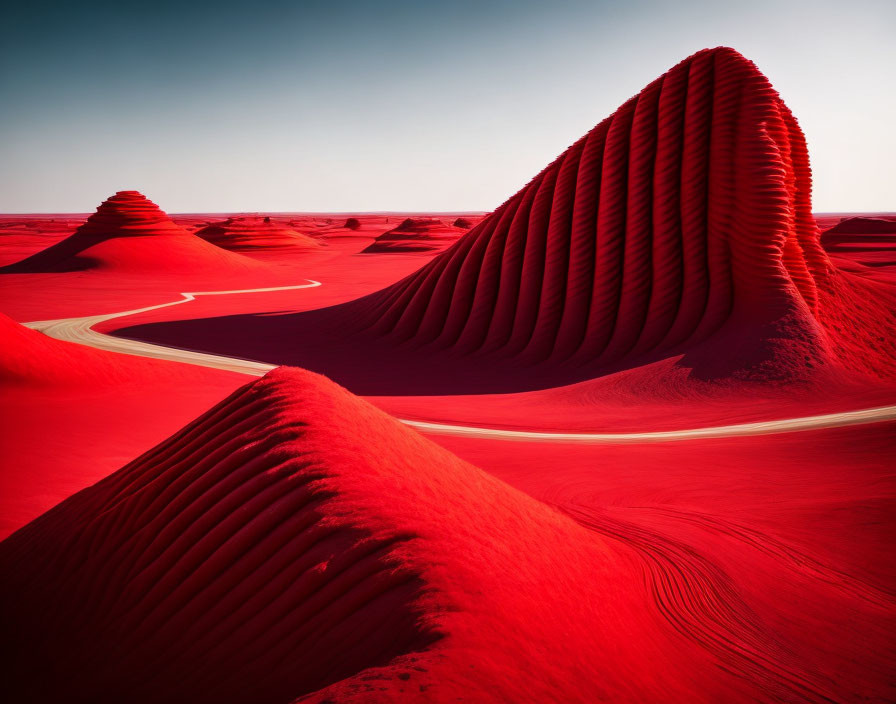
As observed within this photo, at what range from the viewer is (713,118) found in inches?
480

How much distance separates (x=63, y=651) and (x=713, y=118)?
12.4 m

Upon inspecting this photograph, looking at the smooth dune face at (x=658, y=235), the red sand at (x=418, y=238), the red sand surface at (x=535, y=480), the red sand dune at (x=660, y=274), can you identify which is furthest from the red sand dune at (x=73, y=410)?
the red sand at (x=418, y=238)

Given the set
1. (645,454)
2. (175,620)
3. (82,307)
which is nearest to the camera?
(175,620)

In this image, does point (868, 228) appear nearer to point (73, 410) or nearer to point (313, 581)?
point (73, 410)

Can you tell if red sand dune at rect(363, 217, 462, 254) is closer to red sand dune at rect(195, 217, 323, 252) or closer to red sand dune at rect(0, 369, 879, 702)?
red sand dune at rect(195, 217, 323, 252)

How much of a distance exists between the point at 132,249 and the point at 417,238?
22.3 m

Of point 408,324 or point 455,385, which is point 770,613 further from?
point 408,324

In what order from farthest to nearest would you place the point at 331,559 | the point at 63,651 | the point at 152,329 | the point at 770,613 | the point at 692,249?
the point at 152,329, the point at 692,249, the point at 770,613, the point at 63,651, the point at 331,559

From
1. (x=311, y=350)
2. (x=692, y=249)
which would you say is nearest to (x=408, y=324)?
(x=311, y=350)

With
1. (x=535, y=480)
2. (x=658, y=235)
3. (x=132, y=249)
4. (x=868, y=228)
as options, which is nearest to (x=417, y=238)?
(x=132, y=249)

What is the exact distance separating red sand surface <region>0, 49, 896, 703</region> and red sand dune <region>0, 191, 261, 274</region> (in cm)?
1872

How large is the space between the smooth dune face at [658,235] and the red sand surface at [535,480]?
0.05 metres

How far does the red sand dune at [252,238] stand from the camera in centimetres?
4494

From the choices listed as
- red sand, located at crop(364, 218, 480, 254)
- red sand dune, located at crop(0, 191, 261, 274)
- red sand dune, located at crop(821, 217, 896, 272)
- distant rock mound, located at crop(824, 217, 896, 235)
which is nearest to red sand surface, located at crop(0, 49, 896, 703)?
red sand dune, located at crop(0, 191, 261, 274)
